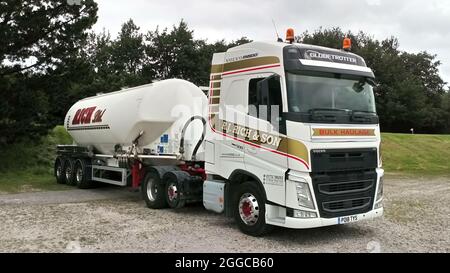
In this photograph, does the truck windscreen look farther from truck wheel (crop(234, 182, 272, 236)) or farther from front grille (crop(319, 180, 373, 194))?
truck wheel (crop(234, 182, 272, 236))

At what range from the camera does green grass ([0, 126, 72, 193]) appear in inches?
688

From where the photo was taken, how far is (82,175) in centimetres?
1540

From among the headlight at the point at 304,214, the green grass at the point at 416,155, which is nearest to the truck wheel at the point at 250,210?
the headlight at the point at 304,214

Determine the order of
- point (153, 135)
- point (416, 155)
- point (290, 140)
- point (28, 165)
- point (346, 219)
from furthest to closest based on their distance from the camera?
point (416, 155), point (28, 165), point (153, 135), point (346, 219), point (290, 140)

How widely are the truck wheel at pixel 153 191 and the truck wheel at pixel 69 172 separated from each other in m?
5.51

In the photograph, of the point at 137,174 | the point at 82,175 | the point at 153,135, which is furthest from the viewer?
the point at 82,175

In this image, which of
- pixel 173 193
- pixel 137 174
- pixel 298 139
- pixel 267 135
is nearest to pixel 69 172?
pixel 137 174

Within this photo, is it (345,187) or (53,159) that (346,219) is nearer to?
(345,187)

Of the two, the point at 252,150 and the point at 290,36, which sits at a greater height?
the point at 290,36

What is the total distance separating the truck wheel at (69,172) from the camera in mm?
16188

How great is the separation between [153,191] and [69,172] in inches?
251

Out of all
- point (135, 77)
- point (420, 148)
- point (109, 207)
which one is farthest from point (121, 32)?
point (109, 207)

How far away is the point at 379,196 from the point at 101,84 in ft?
104

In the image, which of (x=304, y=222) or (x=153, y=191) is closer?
(x=304, y=222)
